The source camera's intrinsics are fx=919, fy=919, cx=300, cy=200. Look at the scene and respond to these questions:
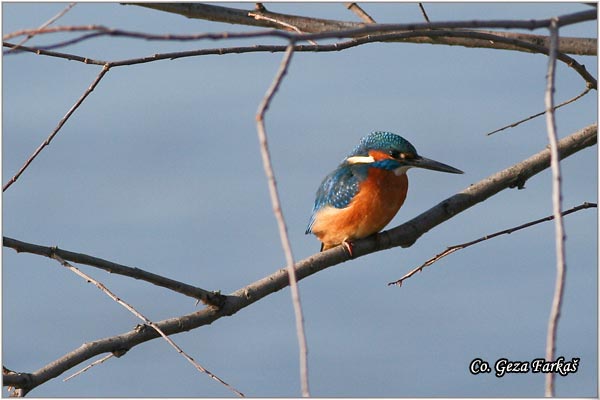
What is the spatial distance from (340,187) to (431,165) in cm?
34

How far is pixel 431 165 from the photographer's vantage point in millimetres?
3266

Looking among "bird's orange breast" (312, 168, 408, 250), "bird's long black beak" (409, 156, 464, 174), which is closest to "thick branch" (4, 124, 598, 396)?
"bird's orange breast" (312, 168, 408, 250)

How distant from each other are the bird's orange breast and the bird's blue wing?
2 cm

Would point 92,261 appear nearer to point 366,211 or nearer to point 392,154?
point 366,211

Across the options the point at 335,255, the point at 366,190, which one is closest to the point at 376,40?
the point at 335,255

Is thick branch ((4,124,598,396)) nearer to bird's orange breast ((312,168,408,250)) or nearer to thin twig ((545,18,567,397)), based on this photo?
bird's orange breast ((312,168,408,250))

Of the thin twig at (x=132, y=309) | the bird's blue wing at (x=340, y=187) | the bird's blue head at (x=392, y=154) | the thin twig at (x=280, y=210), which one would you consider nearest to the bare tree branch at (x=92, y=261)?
the thin twig at (x=132, y=309)

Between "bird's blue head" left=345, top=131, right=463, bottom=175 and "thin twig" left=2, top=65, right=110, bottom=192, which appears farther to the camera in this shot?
"bird's blue head" left=345, top=131, right=463, bottom=175

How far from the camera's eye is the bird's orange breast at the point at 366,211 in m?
3.16

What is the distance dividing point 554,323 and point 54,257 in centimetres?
125

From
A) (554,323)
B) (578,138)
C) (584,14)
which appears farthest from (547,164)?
(554,323)

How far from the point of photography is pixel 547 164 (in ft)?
8.85

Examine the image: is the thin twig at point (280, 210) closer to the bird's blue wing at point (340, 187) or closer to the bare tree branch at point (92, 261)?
the bare tree branch at point (92, 261)

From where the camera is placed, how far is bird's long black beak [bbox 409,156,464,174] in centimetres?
316
